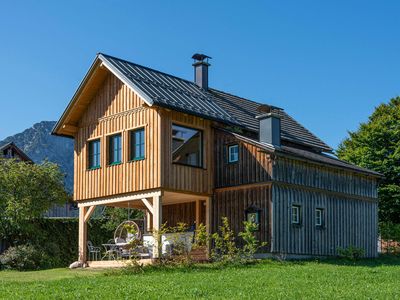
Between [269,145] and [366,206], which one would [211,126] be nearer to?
[269,145]

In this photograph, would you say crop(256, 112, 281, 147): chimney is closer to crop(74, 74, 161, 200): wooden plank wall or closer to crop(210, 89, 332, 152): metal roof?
crop(210, 89, 332, 152): metal roof

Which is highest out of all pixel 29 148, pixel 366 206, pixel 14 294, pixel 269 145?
pixel 29 148

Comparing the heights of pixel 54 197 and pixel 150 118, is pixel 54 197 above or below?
below

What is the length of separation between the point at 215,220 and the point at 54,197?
28.7ft

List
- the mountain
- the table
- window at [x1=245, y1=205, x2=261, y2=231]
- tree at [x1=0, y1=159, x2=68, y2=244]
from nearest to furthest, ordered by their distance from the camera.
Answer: window at [x1=245, y1=205, x2=261, y2=231] → the table → tree at [x1=0, y1=159, x2=68, y2=244] → the mountain

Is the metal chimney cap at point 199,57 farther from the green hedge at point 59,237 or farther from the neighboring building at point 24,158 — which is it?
the neighboring building at point 24,158

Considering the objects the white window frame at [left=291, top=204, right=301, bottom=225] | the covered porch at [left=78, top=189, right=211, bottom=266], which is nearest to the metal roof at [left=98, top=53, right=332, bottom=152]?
the covered porch at [left=78, top=189, right=211, bottom=266]

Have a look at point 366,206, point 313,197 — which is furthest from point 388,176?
point 313,197

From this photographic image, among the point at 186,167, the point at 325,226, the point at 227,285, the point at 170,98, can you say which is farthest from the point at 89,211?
the point at 227,285

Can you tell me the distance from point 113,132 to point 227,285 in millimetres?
12094

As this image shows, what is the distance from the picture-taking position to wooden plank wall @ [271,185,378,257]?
25828 millimetres

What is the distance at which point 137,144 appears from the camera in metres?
26.7

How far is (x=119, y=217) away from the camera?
3675 centimetres

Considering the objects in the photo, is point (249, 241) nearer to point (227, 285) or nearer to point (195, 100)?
point (195, 100)
